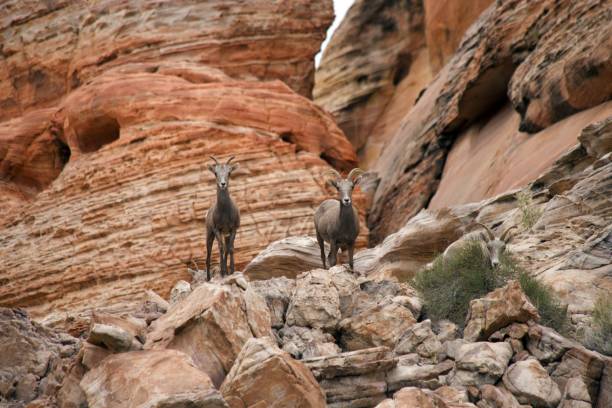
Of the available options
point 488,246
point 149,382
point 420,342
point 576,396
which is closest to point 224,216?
point 488,246

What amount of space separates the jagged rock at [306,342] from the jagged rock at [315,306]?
5.2 inches

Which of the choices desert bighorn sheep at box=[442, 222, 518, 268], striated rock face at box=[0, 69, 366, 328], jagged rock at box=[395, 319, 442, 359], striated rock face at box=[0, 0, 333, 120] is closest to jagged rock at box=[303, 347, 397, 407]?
jagged rock at box=[395, 319, 442, 359]

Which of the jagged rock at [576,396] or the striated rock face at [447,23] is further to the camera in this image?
the striated rock face at [447,23]

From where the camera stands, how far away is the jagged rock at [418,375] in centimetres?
831

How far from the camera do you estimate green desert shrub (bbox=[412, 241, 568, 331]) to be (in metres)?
9.74

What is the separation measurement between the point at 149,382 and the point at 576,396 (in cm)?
430

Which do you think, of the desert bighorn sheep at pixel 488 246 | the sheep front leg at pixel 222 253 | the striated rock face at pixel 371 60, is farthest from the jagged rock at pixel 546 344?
the striated rock face at pixel 371 60

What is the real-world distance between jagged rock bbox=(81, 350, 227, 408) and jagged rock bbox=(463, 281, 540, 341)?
3.28 metres

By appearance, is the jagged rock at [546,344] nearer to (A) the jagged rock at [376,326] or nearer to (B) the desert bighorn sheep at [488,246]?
(A) the jagged rock at [376,326]

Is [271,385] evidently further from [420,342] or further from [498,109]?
[498,109]

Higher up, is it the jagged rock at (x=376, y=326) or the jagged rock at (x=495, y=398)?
the jagged rock at (x=376, y=326)

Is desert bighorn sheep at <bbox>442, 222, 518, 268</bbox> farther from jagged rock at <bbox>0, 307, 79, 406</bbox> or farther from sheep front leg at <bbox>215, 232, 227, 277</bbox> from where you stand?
jagged rock at <bbox>0, 307, 79, 406</bbox>

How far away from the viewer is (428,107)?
2645 centimetres

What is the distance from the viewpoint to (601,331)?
29.8 ft
